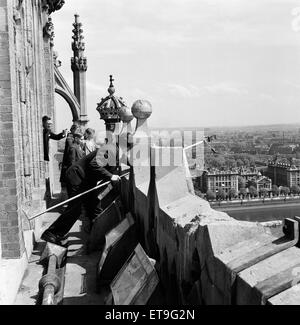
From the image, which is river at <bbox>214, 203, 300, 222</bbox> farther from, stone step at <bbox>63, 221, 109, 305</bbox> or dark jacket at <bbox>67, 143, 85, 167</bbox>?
stone step at <bbox>63, 221, 109, 305</bbox>

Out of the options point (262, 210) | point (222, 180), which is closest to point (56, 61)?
point (222, 180)

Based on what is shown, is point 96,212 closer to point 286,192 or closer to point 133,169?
point 133,169

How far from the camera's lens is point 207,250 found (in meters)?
3.28

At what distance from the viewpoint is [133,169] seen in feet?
20.2

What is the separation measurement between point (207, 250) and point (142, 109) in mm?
3344

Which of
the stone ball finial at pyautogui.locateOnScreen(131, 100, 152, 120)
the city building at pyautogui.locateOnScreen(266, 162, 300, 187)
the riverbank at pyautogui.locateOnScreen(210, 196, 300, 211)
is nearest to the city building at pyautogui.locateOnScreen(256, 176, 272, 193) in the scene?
the riverbank at pyautogui.locateOnScreen(210, 196, 300, 211)

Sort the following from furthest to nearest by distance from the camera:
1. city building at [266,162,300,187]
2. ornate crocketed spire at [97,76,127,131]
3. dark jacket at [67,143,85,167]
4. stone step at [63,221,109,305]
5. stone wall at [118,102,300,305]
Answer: city building at [266,162,300,187]
ornate crocketed spire at [97,76,127,131]
dark jacket at [67,143,85,167]
stone step at [63,221,109,305]
stone wall at [118,102,300,305]

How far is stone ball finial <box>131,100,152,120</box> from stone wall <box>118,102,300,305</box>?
1.18 metres

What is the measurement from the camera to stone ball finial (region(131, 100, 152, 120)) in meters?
6.29

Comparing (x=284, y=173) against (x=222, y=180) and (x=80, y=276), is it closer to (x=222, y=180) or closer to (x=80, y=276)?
(x=222, y=180)

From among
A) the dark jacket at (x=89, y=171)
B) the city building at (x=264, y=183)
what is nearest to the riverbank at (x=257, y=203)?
the city building at (x=264, y=183)

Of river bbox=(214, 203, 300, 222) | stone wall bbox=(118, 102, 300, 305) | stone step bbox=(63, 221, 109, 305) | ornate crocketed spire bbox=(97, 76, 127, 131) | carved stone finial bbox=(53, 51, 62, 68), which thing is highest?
carved stone finial bbox=(53, 51, 62, 68)

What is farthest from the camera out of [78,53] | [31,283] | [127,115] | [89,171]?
[78,53]
